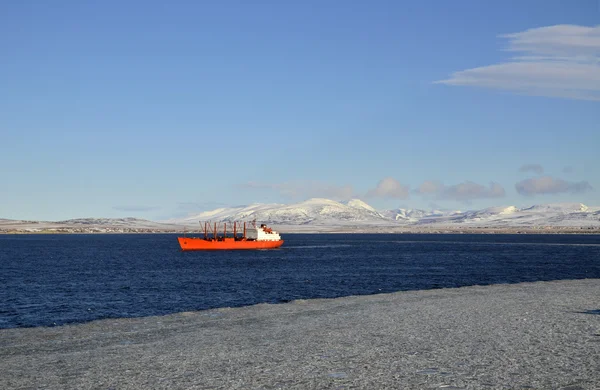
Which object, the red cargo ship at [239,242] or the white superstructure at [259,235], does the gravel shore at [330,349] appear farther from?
the white superstructure at [259,235]

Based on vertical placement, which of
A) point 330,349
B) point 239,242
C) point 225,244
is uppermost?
point 239,242

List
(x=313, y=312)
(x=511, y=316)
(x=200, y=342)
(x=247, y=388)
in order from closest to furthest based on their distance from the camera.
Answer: (x=247, y=388) → (x=200, y=342) → (x=511, y=316) → (x=313, y=312)

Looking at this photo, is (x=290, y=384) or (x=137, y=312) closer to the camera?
(x=290, y=384)

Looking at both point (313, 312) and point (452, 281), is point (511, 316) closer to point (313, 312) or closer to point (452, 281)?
point (313, 312)

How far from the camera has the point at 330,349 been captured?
68.7ft

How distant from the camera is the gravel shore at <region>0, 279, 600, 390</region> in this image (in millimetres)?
16609

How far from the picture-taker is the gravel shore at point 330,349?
54.5ft

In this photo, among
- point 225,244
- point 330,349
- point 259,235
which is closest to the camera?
point 330,349

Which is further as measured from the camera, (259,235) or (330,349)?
(259,235)

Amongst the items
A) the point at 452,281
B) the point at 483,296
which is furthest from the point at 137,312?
the point at 452,281

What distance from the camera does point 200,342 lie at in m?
23.6

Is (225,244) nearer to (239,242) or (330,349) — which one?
(239,242)

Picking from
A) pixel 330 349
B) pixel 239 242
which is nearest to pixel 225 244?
pixel 239 242

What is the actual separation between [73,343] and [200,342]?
498 centimetres
